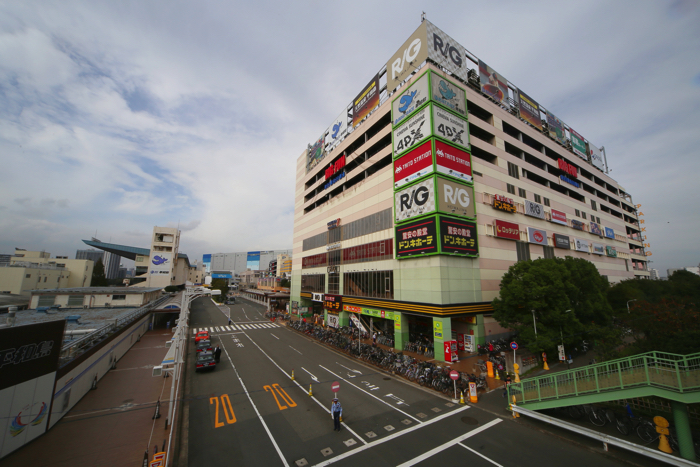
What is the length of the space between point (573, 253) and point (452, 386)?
123 feet

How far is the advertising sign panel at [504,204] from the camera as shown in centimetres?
2986

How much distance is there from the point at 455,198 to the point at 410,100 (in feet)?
39.2

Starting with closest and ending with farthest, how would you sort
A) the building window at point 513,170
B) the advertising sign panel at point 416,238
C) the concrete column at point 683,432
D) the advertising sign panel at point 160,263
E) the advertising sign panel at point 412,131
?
the concrete column at point 683,432
the advertising sign panel at point 416,238
the advertising sign panel at point 412,131
the building window at point 513,170
the advertising sign panel at point 160,263

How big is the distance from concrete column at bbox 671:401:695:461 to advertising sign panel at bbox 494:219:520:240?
2100 cm

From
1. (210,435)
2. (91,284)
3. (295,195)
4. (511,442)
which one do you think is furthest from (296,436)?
(91,284)

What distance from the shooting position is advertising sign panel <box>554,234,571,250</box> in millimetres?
37994

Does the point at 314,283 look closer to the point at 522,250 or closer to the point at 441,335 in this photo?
the point at 441,335

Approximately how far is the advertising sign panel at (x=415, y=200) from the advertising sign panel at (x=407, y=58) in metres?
13.9

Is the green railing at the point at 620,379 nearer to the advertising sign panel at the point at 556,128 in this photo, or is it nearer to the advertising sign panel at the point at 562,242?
the advertising sign panel at the point at 562,242

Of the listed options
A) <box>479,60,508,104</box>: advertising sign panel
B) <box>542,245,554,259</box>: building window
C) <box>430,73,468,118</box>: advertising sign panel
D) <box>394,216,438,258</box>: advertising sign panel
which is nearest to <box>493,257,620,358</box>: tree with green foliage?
<box>394,216,438,258</box>: advertising sign panel

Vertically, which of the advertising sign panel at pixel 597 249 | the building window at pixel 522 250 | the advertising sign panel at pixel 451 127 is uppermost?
the advertising sign panel at pixel 451 127

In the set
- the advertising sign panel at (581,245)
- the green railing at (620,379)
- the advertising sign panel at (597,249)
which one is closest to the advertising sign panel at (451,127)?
the green railing at (620,379)

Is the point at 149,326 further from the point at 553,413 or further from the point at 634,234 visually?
the point at 634,234

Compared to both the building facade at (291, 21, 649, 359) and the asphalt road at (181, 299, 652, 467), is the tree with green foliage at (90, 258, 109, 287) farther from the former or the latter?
the asphalt road at (181, 299, 652, 467)
